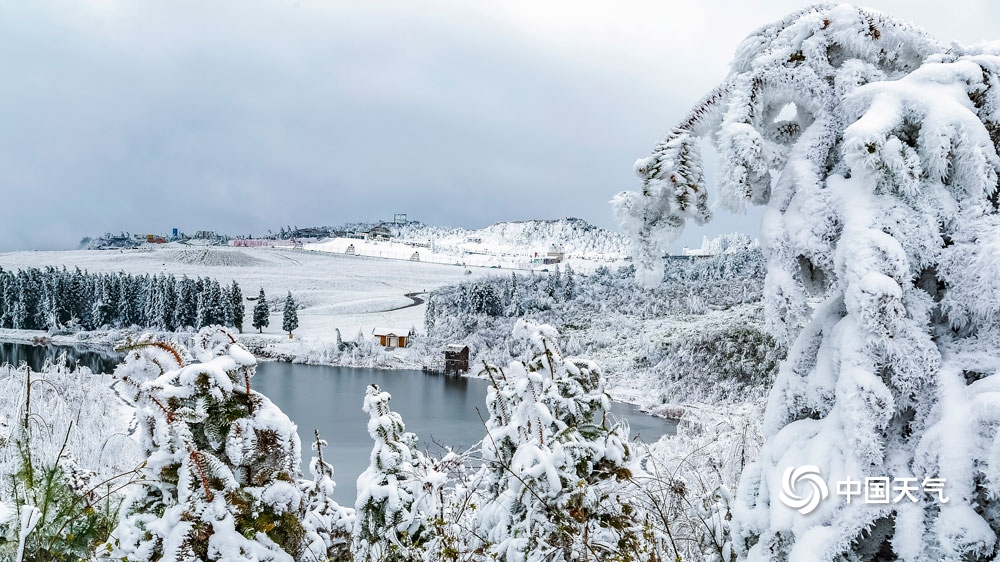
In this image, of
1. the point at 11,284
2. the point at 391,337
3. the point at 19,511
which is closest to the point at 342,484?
the point at 19,511

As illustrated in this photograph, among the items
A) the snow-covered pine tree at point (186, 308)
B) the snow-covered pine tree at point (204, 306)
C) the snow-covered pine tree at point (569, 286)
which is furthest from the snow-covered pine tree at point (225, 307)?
the snow-covered pine tree at point (569, 286)

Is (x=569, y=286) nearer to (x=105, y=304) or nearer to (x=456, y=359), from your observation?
(x=456, y=359)

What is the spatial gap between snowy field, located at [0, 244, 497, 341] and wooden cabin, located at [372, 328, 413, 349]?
4.29 feet

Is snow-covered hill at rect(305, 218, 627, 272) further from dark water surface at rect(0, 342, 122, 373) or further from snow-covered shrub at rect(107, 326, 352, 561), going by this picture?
snow-covered shrub at rect(107, 326, 352, 561)

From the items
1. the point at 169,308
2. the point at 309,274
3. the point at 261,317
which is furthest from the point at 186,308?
the point at 309,274

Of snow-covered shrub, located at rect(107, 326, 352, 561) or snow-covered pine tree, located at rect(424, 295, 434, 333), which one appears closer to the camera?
snow-covered shrub, located at rect(107, 326, 352, 561)

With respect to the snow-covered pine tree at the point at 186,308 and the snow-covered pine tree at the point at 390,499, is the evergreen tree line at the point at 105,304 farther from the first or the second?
the snow-covered pine tree at the point at 390,499

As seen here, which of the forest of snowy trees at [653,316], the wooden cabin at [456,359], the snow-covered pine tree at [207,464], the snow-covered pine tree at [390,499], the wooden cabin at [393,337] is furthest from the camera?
the wooden cabin at [393,337]

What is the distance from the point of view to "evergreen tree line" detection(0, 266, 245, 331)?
38750 millimetres

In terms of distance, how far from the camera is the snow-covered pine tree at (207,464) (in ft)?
5.41

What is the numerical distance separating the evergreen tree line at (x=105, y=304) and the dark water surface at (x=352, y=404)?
9.75 ft

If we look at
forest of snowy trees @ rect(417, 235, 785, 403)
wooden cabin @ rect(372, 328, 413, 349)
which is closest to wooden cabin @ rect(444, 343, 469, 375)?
forest of snowy trees @ rect(417, 235, 785, 403)

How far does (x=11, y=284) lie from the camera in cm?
4006

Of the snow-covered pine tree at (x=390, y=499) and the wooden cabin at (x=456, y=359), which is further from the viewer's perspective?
the wooden cabin at (x=456, y=359)
